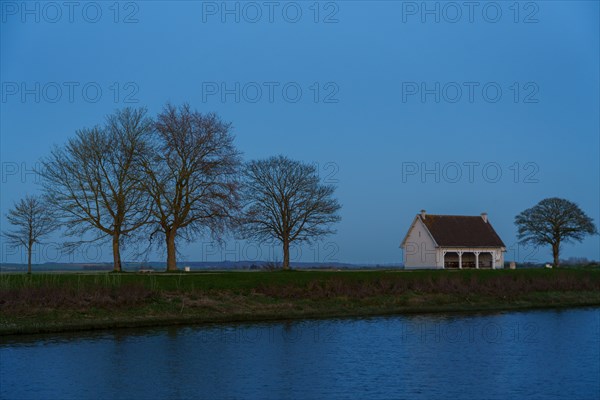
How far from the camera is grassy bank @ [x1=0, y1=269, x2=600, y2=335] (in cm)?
3156

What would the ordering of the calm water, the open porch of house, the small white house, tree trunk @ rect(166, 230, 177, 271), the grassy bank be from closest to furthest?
the calm water → the grassy bank → tree trunk @ rect(166, 230, 177, 271) → the small white house → the open porch of house

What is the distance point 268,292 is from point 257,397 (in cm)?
2235

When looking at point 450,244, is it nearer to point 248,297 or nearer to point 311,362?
point 248,297

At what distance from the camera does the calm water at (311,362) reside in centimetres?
1767

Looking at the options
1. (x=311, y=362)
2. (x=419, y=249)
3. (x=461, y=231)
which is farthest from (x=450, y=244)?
(x=311, y=362)

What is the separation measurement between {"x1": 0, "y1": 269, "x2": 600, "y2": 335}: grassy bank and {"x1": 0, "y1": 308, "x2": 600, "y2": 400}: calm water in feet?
9.31

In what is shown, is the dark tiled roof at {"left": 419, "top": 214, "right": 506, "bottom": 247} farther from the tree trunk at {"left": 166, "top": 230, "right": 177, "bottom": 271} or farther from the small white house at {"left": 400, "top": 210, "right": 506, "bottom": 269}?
the tree trunk at {"left": 166, "top": 230, "right": 177, "bottom": 271}

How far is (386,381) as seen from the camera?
61.5 ft

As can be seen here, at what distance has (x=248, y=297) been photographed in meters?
38.2

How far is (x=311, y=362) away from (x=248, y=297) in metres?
16.4

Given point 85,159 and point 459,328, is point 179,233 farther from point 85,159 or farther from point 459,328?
point 459,328

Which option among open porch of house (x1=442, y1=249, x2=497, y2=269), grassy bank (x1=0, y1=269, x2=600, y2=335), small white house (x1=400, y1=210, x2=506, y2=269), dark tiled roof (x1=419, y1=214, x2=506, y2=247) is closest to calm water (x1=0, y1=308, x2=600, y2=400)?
grassy bank (x1=0, y1=269, x2=600, y2=335)

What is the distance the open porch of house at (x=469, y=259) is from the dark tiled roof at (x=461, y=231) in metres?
0.98

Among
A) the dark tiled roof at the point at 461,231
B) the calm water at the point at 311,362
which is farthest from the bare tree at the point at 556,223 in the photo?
the calm water at the point at 311,362
